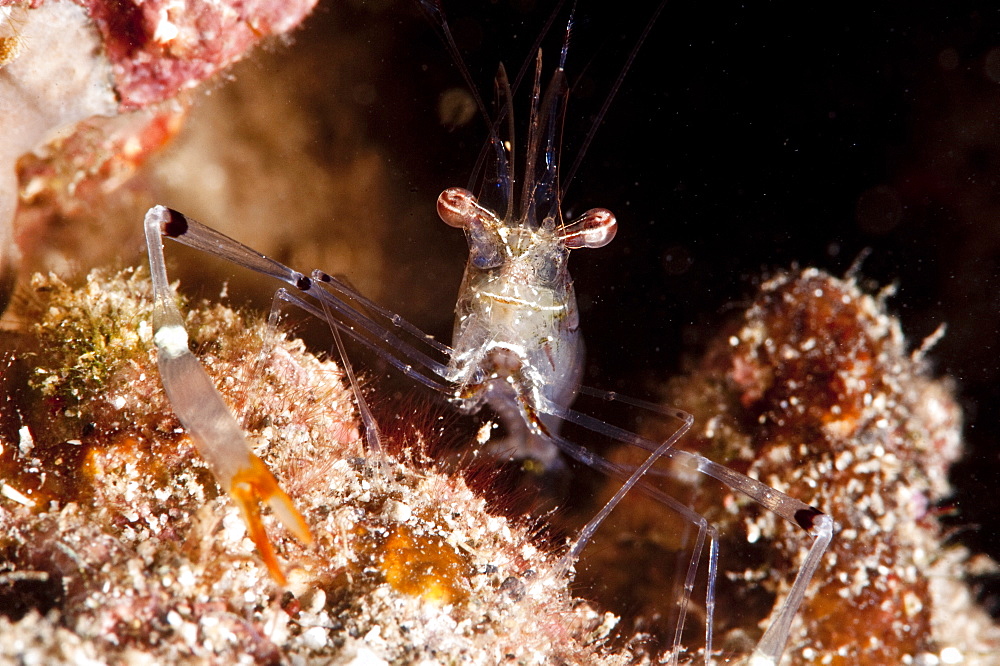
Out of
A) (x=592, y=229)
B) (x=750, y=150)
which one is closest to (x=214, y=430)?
(x=592, y=229)

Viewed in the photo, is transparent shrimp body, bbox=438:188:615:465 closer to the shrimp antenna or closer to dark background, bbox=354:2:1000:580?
the shrimp antenna

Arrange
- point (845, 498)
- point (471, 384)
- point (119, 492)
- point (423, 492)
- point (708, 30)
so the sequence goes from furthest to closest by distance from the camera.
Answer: point (708, 30), point (845, 498), point (471, 384), point (423, 492), point (119, 492)

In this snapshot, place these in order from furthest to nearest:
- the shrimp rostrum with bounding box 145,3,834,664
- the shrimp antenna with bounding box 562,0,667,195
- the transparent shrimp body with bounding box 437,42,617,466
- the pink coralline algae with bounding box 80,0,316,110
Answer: the transparent shrimp body with bounding box 437,42,617,466 → the shrimp antenna with bounding box 562,0,667,195 → the pink coralline algae with bounding box 80,0,316,110 → the shrimp rostrum with bounding box 145,3,834,664

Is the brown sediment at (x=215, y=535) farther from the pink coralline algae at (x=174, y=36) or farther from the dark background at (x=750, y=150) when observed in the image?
the dark background at (x=750, y=150)

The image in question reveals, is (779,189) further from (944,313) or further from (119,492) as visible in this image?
(119,492)

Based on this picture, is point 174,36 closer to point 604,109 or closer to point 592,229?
point 604,109

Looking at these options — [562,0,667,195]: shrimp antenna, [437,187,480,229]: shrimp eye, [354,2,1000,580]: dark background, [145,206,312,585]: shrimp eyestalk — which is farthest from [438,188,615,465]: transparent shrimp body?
[145,206,312,585]: shrimp eyestalk

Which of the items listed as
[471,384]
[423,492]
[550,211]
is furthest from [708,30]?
[423,492]
